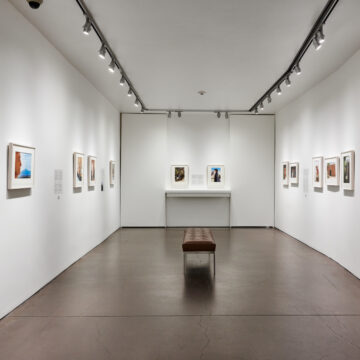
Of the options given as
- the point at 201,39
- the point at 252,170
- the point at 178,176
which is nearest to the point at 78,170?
the point at 201,39

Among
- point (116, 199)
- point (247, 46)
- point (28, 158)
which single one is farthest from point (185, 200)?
point (28, 158)

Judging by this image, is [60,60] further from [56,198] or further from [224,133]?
[224,133]

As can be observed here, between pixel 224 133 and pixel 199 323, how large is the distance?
899cm

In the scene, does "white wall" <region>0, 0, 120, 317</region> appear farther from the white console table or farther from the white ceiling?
the white console table

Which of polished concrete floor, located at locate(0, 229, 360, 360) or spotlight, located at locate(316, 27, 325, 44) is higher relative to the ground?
spotlight, located at locate(316, 27, 325, 44)

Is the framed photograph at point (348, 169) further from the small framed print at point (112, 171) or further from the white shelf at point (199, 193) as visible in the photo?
the small framed print at point (112, 171)

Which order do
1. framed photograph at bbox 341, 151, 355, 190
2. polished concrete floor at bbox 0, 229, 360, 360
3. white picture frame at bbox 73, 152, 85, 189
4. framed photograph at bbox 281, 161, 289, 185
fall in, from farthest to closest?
framed photograph at bbox 281, 161, 289, 185, white picture frame at bbox 73, 152, 85, 189, framed photograph at bbox 341, 151, 355, 190, polished concrete floor at bbox 0, 229, 360, 360

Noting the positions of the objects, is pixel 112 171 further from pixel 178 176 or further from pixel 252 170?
pixel 252 170

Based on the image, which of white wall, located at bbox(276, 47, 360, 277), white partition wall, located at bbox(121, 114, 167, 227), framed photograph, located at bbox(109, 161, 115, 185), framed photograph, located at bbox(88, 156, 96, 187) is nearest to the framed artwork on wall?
white wall, located at bbox(276, 47, 360, 277)

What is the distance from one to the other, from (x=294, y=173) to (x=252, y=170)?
2.41 m

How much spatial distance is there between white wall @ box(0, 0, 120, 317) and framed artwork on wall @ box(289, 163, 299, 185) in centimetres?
583

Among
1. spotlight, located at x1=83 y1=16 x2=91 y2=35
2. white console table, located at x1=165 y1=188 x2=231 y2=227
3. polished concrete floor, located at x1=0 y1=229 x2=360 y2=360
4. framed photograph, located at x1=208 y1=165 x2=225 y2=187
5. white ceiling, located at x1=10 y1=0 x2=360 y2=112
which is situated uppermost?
white ceiling, located at x1=10 y1=0 x2=360 y2=112

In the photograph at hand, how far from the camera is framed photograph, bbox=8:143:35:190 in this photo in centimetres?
420

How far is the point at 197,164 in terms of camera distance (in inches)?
476
